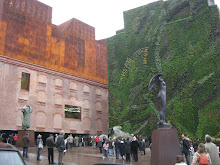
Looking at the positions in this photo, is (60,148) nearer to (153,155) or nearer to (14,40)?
(153,155)

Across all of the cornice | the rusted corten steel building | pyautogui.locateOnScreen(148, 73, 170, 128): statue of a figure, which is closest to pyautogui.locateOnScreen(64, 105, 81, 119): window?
the rusted corten steel building

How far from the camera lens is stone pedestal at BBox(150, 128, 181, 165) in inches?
362

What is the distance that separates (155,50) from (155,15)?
5680 millimetres

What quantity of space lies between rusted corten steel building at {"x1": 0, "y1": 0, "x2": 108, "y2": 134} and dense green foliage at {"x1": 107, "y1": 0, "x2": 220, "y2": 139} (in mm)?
2966

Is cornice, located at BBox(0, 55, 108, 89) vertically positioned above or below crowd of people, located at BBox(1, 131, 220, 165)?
above

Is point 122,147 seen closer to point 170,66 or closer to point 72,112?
point 72,112

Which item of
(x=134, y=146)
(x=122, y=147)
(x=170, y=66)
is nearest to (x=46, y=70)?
(x=170, y=66)

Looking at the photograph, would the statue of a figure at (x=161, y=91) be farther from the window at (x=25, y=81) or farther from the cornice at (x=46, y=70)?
the cornice at (x=46, y=70)

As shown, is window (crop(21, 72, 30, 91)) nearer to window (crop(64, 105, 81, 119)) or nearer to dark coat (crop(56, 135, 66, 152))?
window (crop(64, 105, 81, 119))

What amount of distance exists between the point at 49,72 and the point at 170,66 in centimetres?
1617

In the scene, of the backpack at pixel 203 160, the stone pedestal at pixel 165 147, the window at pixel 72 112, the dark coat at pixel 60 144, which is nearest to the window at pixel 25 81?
the window at pixel 72 112

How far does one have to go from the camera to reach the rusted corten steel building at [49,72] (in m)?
25.6

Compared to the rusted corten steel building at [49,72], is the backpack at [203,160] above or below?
below

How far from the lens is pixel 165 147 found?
9.33 m
